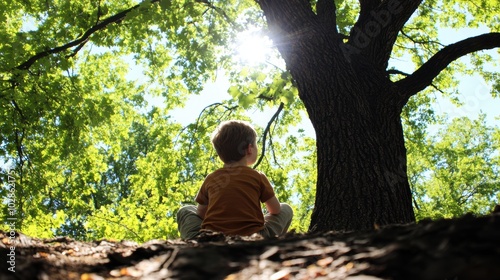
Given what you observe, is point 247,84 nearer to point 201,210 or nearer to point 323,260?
point 201,210

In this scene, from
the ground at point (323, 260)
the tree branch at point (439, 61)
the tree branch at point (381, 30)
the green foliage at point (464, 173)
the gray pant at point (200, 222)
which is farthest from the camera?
the green foliage at point (464, 173)

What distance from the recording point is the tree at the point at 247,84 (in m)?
3.68

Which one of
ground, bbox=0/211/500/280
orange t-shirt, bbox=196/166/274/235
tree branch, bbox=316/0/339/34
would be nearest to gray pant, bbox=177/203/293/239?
orange t-shirt, bbox=196/166/274/235

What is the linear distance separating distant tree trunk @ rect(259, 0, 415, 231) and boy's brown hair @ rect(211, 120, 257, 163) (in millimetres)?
643

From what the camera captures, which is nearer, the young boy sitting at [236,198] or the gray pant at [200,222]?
the young boy sitting at [236,198]

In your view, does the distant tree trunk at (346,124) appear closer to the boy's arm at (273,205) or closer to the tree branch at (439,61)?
the tree branch at (439,61)

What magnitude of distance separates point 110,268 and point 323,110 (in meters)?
2.70

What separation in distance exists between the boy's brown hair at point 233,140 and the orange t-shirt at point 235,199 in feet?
0.51

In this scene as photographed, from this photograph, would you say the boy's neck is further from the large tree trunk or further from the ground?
the ground

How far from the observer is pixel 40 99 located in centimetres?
764

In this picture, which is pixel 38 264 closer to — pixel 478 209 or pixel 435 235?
pixel 435 235

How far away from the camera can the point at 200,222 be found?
3.84 m

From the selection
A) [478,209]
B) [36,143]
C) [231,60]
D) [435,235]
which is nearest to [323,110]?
[435,235]

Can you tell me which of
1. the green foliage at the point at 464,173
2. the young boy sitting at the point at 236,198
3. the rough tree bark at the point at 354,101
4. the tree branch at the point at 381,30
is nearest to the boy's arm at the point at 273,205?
the young boy sitting at the point at 236,198
